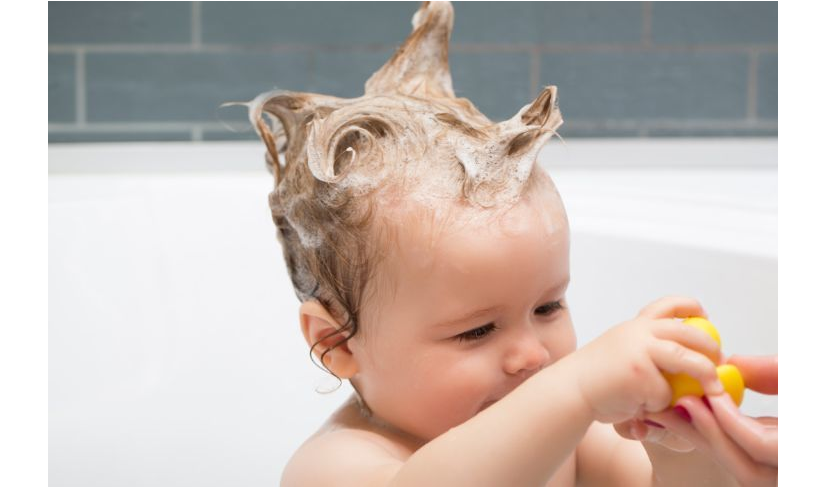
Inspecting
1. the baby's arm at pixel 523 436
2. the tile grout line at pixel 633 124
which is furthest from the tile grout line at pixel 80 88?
the baby's arm at pixel 523 436

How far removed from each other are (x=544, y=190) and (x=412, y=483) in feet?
0.85

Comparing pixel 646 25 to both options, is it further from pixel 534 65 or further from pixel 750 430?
pixel 750 430

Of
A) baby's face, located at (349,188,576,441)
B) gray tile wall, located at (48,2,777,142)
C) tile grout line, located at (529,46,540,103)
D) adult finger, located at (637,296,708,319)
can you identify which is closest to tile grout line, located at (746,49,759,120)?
gray tile wall, located at (48,2,777,142)

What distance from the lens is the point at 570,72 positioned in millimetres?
2016

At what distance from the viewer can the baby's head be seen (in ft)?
2.51

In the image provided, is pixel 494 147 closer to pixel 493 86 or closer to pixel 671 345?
pixel 671 345

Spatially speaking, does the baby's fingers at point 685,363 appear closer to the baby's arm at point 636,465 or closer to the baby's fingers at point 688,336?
the baby's fingers at point 688,336

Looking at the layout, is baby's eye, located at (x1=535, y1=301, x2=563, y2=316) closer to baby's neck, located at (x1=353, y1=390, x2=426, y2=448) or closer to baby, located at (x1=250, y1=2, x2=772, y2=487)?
baby, located at (x1=250, y1=2, x2=772, y2=487)

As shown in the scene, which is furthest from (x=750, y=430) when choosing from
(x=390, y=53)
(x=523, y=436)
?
(x=390, y=53)

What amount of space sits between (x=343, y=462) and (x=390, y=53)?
4.21ft

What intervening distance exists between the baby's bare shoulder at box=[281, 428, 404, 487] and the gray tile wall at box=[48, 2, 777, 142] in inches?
46.7

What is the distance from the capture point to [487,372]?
2.51 feet

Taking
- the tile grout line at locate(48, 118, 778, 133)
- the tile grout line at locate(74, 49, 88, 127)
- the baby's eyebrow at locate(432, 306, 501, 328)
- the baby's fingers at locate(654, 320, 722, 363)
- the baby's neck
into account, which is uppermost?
the tile grout line at locate(74, 49, 88, 127)

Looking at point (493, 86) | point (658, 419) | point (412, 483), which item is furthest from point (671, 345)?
point (493, 86)
